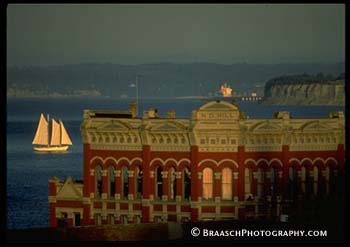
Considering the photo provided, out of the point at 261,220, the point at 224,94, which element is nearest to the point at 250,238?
the point at 261,220

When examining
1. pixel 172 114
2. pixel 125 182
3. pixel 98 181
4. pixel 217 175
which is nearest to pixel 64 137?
pixel 98 181

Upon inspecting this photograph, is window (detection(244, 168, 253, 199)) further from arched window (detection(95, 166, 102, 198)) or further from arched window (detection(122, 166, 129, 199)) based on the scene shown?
arched window (detection(95, 166, 102, 198))

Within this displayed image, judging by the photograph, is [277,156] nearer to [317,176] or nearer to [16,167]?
[317,176]

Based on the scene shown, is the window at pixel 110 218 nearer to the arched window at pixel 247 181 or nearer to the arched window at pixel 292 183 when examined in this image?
the arched window at pixel 247 181

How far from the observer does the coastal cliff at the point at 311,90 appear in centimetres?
4734

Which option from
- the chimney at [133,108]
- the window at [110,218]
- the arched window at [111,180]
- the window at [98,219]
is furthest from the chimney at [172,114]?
the window at [98,219]

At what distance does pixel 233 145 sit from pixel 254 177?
0.89m

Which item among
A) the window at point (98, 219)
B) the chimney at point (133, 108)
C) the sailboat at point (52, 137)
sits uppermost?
the chimney at point (133, 108)

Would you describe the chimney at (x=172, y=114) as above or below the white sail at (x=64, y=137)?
above

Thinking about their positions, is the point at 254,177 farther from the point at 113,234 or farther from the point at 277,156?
the point at 113,234

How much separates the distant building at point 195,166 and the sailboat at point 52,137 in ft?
1.78

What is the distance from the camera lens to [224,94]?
47469 mm
